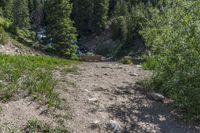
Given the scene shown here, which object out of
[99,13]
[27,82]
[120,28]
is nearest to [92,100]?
[27,82]

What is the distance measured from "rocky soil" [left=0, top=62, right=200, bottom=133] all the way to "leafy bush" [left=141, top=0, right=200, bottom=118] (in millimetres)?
666

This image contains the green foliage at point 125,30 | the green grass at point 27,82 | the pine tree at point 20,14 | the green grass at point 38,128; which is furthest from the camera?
the green foliage at point 125,30

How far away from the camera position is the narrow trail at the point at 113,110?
10703 mm

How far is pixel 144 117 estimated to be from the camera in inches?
465

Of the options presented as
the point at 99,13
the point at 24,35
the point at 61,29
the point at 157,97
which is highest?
the point at 157,97

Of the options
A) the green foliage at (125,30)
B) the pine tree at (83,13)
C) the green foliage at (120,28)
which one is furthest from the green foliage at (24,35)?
the pine tree at (83,13)

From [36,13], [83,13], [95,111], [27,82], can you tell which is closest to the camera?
[95,111]

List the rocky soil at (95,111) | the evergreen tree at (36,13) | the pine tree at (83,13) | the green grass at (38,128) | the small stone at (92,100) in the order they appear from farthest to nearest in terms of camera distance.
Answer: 1. the evergreen tree at (36,13)
2. the pine tree at (83,13)
3. the small stone at (92,100)
4. the rocky soil at (95,111)
5. the green grass at (38,128)

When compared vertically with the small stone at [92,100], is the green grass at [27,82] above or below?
above

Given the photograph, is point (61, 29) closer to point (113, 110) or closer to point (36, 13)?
point (36, 13)

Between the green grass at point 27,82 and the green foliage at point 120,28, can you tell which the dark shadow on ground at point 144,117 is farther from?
the green foliage at point 120,28

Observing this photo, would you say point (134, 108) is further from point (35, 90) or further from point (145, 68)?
point (145, 68)

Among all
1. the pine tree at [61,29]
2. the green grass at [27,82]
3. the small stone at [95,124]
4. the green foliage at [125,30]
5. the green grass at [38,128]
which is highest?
the green grass at [27,82]

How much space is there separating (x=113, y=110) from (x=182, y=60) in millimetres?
2792
